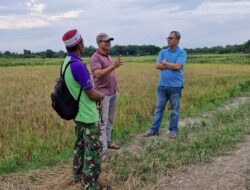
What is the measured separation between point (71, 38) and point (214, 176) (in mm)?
2620

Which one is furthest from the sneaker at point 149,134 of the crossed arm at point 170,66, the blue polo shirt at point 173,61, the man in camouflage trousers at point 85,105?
the man in camouflage trousers at point 85,105

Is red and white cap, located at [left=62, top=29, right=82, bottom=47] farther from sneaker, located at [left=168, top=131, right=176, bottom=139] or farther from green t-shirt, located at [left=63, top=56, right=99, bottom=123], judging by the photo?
sneaker, located at [left=168, top=131, right=176, bottom=139]

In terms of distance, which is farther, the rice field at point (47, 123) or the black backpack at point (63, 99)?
the rice field at point (47, 123)

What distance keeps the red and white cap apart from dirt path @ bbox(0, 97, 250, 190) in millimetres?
1830

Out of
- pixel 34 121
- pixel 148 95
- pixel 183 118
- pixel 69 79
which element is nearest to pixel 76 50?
pixel 69 79

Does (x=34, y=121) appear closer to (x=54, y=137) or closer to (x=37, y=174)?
(x=54, y=137)

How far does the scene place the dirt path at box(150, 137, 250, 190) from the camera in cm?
481

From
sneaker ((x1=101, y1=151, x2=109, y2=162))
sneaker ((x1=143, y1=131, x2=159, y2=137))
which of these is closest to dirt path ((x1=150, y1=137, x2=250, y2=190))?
sneaker ((x1=101, y1=151, x2=109, y2=162))

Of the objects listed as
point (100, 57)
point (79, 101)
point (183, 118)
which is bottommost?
point (183, 118)

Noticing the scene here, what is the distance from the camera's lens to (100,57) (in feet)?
19.0

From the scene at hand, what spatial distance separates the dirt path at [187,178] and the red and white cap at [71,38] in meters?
1.83

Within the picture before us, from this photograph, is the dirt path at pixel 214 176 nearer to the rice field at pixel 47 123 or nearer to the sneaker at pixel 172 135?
the sneaker at pixel 172 135

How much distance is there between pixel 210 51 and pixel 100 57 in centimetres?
9044

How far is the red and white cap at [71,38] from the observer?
422 centimetres
